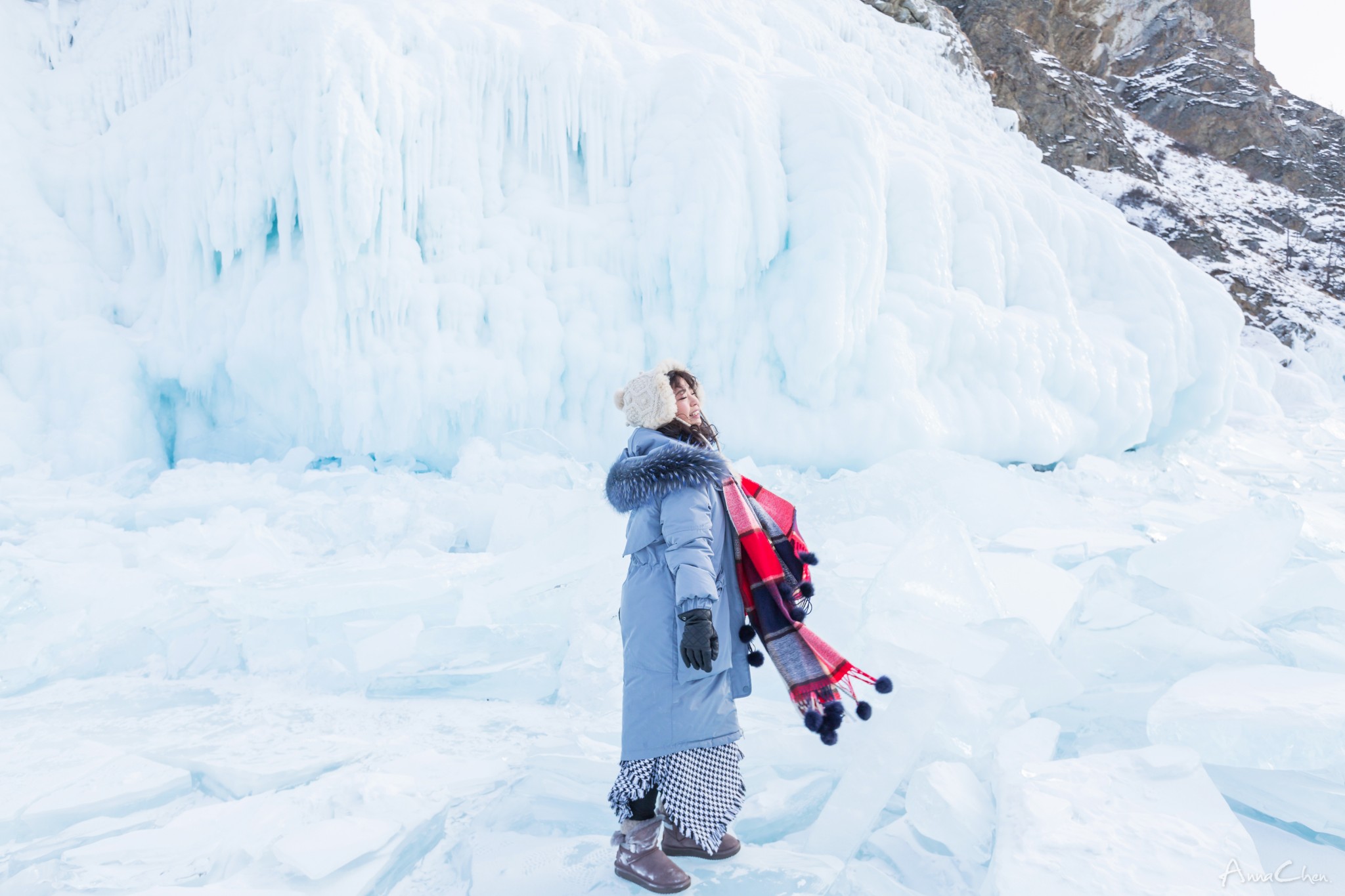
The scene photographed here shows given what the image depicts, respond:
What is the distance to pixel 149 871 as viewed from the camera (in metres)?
1.78

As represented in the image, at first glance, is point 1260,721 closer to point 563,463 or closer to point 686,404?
point 686,404

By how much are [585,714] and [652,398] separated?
4.61 ft

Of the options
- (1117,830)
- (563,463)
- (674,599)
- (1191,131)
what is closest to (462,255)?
(563,463)

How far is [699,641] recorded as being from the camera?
1571mm

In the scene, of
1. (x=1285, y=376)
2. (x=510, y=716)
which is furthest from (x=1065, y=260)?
(x=1285, y=376)

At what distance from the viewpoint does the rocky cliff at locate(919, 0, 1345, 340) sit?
59.1 feet

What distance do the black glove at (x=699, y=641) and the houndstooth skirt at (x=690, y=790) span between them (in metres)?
0.27

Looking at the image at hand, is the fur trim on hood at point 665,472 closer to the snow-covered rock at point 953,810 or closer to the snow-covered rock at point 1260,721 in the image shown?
the snow-covered rock at point 953,810

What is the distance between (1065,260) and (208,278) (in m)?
9.01

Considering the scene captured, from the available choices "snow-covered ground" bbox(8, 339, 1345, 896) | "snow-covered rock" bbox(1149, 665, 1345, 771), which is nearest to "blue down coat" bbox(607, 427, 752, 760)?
"snow-covered ground" bbox(8, 339, 1345, 896)

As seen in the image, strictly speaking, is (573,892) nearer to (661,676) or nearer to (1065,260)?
(661,676)

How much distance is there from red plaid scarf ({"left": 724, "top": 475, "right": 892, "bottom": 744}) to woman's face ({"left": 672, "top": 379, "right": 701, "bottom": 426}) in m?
0.21

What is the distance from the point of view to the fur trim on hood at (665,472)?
1.75 meters

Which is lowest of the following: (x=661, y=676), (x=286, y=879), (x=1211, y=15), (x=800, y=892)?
(x=286, y=879)
